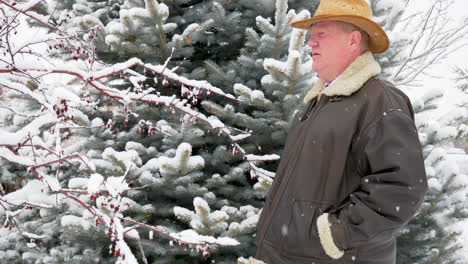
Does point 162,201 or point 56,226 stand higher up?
point 162,201

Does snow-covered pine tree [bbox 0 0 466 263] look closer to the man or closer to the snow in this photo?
the man

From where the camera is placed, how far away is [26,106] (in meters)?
4.59

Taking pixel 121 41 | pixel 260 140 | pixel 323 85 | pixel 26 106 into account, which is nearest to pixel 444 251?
pixel 260 140

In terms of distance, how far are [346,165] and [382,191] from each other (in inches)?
10.8

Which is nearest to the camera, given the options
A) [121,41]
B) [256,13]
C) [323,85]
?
[323,85]

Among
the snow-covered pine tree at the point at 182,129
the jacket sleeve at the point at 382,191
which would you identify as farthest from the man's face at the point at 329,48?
the snow-covered pine tree at the point at 182,129

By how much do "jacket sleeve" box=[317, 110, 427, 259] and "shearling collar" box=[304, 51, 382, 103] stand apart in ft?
0.78

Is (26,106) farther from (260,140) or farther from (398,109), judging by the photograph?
(398,109)

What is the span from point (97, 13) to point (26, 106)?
1.34m

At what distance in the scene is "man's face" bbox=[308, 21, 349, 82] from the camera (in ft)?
7.28

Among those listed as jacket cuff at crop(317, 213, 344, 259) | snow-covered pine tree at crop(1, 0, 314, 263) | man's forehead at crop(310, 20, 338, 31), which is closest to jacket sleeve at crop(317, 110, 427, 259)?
jacket cuff at crop(317, 213, 344, 259)

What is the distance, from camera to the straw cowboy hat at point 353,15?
2.13 meters

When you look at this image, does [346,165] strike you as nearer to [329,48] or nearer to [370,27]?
[329,48]

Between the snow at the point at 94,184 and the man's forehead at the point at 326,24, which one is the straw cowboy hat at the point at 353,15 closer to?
the man's forehead at the point at 326,24
